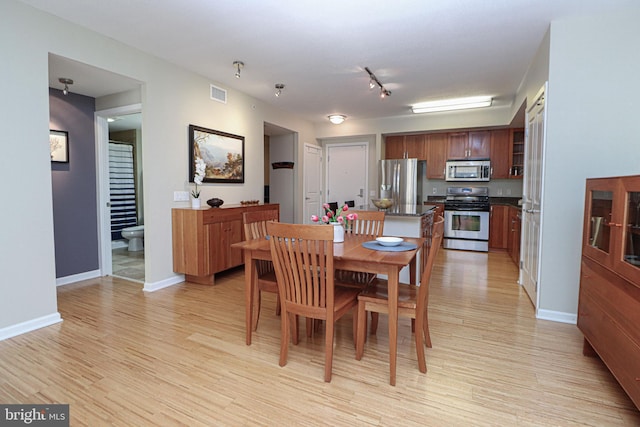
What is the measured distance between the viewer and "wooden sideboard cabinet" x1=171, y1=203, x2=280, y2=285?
3.61m

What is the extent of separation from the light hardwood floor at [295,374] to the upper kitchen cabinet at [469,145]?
3759 mm

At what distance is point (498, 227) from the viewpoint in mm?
5676

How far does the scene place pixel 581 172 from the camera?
266 centimetres

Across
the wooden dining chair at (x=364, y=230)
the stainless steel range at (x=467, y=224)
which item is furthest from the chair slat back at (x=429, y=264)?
the stainless steel range at (x=467, y=224)

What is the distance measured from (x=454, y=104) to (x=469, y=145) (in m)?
1.24

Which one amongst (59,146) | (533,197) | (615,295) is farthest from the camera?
(59,146)

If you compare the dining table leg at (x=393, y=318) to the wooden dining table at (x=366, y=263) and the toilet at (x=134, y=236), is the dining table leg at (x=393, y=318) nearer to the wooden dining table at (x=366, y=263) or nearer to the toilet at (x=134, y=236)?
the wooden dining table at (x=366, y=263)

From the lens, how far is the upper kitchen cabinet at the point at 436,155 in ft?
20.5

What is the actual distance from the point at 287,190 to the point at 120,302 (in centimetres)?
363

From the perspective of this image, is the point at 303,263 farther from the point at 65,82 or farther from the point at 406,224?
the point at 65,82

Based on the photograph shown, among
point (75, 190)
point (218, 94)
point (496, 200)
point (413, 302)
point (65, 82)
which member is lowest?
point (413, 302)

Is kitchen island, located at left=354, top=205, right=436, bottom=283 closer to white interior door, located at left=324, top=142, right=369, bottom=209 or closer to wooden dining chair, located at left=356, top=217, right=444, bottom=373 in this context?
wooden dining chair, located at left=356, top=217, right=444, bottom=373

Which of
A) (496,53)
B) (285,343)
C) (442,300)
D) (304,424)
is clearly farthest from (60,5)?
(442,300)

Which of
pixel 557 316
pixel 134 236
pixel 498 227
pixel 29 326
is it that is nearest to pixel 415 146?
pixel 498 227
